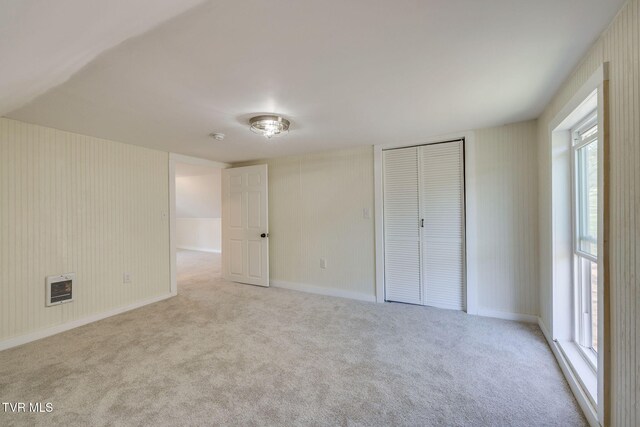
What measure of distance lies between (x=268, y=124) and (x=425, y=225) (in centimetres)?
219

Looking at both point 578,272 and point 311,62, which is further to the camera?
point 578,272

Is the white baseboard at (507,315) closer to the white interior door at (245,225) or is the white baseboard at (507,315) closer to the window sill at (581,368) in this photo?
the window sill at (581,368)

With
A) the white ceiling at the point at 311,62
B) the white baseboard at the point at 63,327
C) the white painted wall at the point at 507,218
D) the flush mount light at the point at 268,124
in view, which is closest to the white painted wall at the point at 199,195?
the white baseboard at the point at 63,327

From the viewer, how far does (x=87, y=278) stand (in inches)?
119

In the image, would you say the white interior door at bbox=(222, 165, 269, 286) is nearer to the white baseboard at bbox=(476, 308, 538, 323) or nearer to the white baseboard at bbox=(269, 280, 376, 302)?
the white baseboard at bbox=(269, 280, 376, 302)

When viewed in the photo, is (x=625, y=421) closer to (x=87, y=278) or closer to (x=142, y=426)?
(x=142, y=426)

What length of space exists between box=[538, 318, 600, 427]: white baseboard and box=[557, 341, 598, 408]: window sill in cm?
2

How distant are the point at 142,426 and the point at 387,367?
1.61m

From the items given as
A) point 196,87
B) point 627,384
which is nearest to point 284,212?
point 196,87

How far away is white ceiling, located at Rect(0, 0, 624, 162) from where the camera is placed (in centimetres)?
116

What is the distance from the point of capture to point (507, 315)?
9.60ft

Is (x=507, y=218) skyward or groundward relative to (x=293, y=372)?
skyward

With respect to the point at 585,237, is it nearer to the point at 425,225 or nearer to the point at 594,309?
the point at 594,309

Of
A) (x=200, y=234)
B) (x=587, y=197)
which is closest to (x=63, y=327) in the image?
(x=587, y=197)
